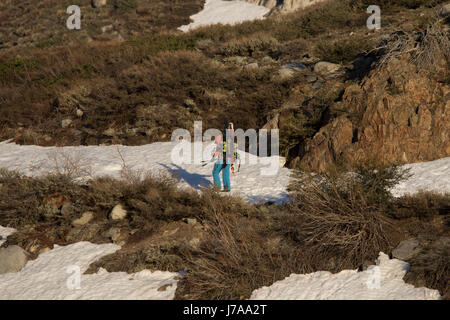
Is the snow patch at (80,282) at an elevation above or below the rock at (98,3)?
below

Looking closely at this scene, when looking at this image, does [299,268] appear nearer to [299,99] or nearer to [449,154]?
[449,154]

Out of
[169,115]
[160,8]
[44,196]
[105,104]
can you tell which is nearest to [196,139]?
[169,115]

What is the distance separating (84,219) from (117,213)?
74cm

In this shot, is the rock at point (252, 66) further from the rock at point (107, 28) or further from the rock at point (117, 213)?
the rock at point (107, 28)

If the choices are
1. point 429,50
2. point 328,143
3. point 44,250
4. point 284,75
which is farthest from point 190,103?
point 44,250

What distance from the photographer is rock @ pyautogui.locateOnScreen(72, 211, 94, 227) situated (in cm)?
831

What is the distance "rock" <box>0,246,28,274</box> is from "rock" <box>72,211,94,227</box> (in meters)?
1.16

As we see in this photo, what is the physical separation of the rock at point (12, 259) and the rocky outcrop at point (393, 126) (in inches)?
269

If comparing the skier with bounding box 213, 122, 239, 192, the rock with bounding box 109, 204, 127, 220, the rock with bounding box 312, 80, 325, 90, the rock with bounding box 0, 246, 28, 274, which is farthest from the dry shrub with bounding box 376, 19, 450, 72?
the rock with bounding box 0, 246, 28, 274

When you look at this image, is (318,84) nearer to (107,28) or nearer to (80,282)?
(80,282)

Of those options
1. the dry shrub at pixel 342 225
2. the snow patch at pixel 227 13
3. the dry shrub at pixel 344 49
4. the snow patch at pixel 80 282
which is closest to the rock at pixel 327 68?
the dry shrub at pixel 344 49

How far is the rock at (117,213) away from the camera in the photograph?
8.27 m

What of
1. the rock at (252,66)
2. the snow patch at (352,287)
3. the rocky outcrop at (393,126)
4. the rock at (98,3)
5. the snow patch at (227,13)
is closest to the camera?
the snow patch at (352,287)

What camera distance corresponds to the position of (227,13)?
117 ft
